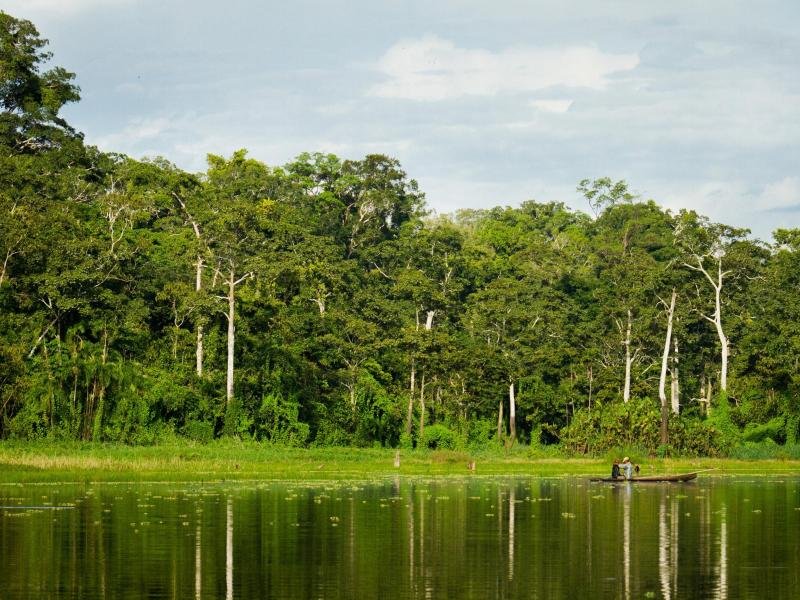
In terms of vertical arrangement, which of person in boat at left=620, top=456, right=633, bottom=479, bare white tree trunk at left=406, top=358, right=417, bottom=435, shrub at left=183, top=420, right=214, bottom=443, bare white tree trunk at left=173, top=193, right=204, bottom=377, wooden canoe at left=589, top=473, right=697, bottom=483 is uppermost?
bare white tree trunk at left=173, top=193, right=204, bottom=377

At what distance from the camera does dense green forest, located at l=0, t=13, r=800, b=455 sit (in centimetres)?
6894

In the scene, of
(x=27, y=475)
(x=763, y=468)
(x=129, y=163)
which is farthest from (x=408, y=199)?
(x=27, y=475)

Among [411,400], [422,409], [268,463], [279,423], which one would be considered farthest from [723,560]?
[411,400]

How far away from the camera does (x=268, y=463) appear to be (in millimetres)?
61875

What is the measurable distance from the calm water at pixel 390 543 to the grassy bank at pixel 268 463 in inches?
179

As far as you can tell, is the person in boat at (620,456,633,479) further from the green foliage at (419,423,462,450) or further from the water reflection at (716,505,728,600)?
the green foliage at (419,423,462,450)

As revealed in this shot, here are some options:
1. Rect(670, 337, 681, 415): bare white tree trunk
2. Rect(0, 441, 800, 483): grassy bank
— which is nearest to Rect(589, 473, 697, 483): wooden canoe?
Rect(0, 441, 800, 483): grassy bank

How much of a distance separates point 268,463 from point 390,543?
1197 inches

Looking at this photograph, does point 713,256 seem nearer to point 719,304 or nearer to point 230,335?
point 719,304

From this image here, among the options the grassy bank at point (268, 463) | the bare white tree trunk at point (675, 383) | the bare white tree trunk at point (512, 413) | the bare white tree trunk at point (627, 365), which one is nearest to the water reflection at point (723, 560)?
the grassy bank at point (268, 463)

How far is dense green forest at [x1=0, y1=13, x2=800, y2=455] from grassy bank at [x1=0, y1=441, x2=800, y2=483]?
11.8ft

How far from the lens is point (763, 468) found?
2603 inches

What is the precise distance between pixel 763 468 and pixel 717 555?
3768 centimetres

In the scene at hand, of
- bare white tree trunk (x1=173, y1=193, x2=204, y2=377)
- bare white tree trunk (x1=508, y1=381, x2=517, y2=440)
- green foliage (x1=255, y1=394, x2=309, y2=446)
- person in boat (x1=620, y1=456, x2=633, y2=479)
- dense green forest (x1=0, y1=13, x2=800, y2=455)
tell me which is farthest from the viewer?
bare white tree trunk (x1=508, y1=381, x2=517, y2=440)
